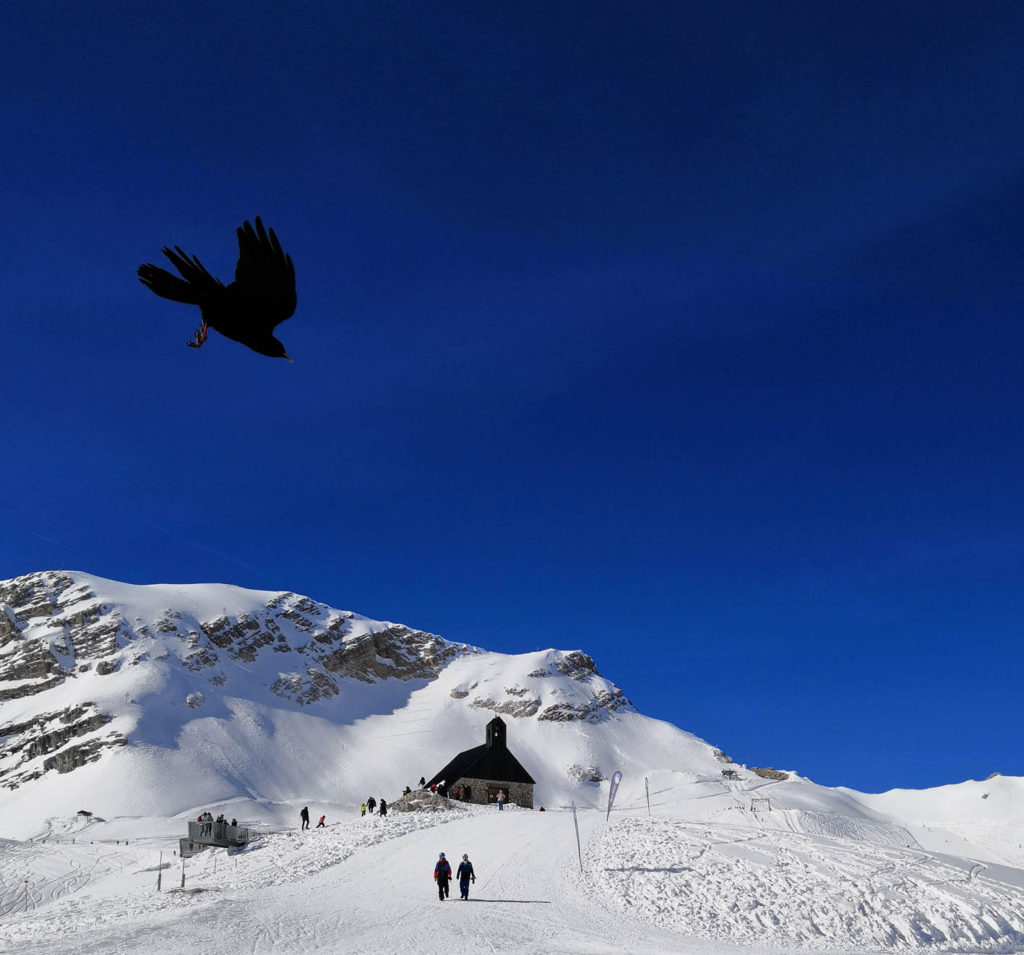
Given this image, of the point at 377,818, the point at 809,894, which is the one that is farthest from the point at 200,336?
the point at 377,818

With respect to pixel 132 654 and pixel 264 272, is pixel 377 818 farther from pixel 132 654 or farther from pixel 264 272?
pixel 132 654

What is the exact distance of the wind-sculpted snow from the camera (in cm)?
2488

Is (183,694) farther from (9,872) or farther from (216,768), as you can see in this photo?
(9,872)

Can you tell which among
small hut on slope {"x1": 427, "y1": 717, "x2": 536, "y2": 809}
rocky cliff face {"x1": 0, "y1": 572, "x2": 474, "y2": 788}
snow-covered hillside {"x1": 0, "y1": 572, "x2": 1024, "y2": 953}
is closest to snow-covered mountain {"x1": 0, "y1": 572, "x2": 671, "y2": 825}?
rocky cliff face {"x1": 0, "y1": 572, "x2": 474, "y2": 788}

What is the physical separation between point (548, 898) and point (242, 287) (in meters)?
22.6

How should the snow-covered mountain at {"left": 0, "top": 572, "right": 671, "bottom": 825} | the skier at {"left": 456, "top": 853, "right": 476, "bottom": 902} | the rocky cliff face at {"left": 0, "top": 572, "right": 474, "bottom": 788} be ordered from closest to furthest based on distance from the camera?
the skier at {"left": 456, "top": 853, "right": 476, "bottom": 902}
the snow-covered mountain at {"left": 0, "top": 572, "right": 671, "bottom": 825}
the rocky cliff face at {"left": 0, "top": 572, "right": 474, "bottom": 788}

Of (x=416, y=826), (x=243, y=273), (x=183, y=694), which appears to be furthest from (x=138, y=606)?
(x=243, y=273)

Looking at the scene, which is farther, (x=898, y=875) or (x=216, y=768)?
(x=216, y=768)

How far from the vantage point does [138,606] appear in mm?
146375

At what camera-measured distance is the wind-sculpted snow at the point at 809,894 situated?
24.9 meters

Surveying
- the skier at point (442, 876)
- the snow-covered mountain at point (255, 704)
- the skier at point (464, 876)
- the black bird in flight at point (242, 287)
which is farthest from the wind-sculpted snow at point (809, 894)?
the snow-covered mountain at point (255, 704)

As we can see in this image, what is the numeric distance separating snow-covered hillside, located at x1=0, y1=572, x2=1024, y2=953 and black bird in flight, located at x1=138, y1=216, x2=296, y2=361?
50.6 ft

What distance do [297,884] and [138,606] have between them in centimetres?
13255

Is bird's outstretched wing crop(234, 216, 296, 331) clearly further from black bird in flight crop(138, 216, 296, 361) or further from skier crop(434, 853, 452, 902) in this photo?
skier crop(434, 853, 452, 902)
